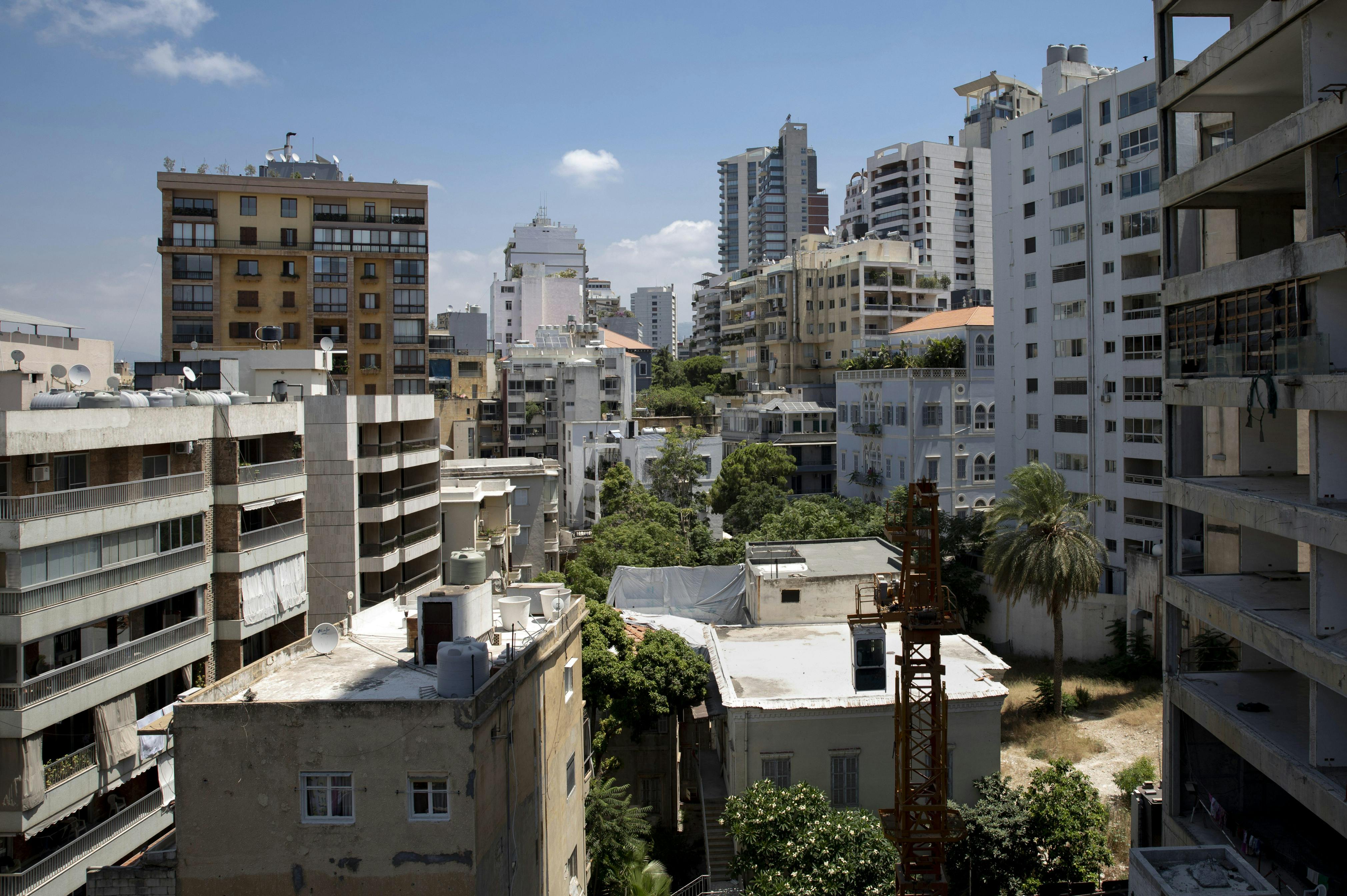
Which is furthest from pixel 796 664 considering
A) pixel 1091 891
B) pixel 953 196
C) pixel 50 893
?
pixel 953 196

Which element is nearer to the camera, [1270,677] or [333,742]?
[333,742]

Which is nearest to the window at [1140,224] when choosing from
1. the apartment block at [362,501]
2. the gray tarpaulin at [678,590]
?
the gray tarpaulin at [678,590]

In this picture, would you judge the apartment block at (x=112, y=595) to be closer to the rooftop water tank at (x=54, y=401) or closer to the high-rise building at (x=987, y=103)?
the rooftop water tank at (x=54, y=401)

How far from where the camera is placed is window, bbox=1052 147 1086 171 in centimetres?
5069

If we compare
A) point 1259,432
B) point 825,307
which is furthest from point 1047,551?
point 825,307

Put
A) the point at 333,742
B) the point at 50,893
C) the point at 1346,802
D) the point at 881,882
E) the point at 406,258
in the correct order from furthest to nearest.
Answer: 1. the point at 406,258
2. the point at 881,882
3. the point at 50,893
4. the point at 333,742
5. the point at 1346,802

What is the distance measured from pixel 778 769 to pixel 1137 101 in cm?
3664

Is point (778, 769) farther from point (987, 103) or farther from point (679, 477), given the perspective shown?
point (987, 103)

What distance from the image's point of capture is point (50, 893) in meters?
22.1

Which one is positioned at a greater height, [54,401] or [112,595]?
[54,401]

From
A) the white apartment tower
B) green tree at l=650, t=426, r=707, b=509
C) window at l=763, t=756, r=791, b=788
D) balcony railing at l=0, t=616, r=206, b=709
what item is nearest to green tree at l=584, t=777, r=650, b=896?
window at l=763, t=756, r=791, b=788

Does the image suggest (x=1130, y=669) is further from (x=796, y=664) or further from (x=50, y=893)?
(x=50, y=893)

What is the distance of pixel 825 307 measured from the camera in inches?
3816

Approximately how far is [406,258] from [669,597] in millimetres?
30731
